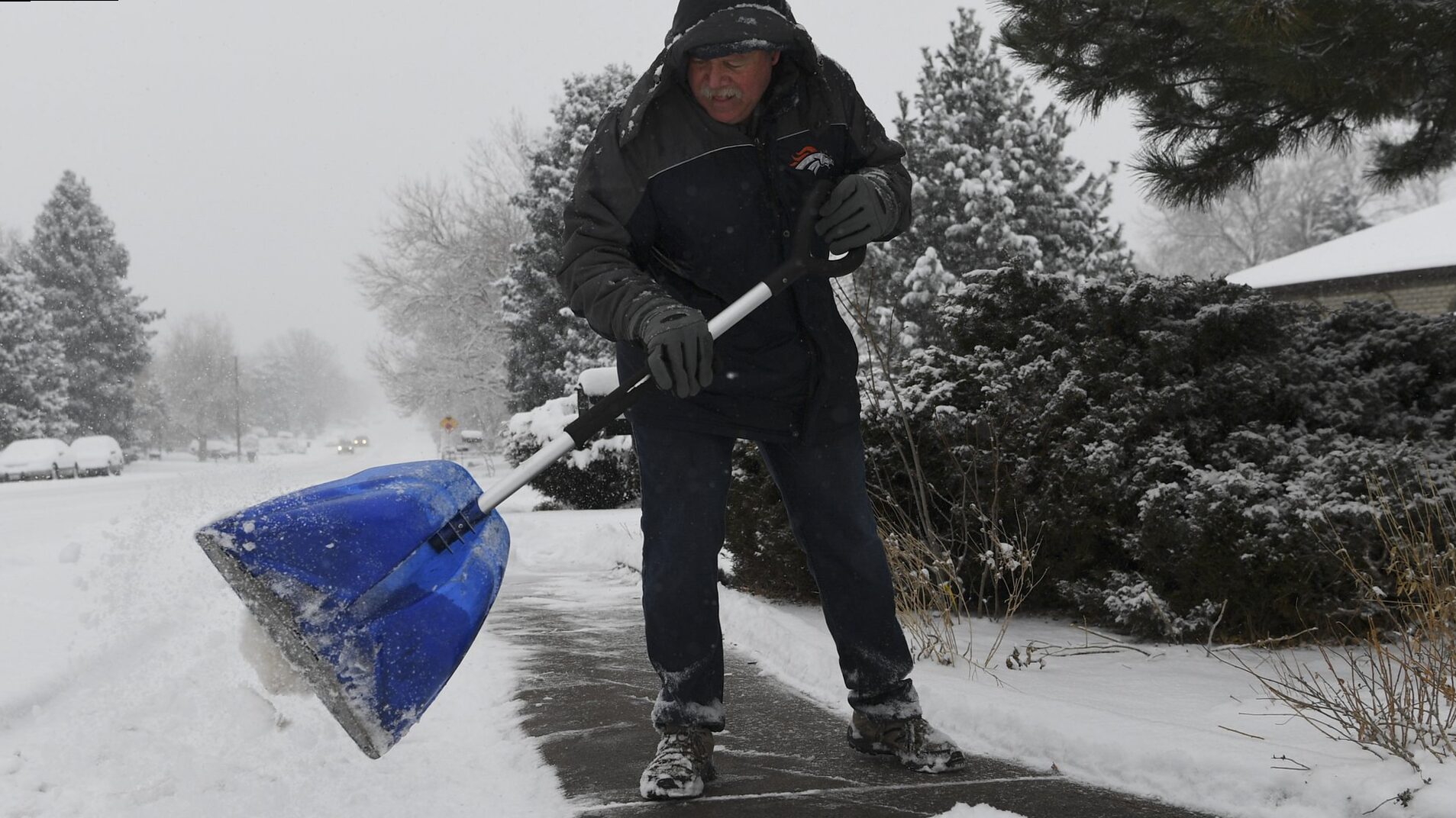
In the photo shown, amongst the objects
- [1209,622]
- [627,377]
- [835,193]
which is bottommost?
[1209,622]

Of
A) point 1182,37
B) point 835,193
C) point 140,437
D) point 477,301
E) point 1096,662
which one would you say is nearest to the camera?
point 835,193

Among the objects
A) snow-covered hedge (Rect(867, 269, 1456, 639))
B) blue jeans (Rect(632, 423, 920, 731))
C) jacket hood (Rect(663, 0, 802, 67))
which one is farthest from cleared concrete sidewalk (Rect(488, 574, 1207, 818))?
jacket hood (Rect(663, 0, 802, 67))

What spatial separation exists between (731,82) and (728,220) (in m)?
0.32

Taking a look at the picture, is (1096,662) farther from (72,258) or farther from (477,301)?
(72,258)

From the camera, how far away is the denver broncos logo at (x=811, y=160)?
2.66 m

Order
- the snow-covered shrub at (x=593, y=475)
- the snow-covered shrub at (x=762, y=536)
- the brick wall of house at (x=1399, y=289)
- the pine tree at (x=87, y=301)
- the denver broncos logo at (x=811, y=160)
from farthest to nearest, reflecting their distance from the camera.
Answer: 1. the pine tree at (x=87, y=301)
2. the brick wall of house at (x=1399, y=289)
3. the snow-covered shrub at (x=593, y=475)
4. the snow-covered shrub at (x=762, y=536)
5. the denver broncos logo at (x=811, y=160)

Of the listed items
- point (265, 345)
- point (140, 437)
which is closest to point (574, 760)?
point (140, 437)

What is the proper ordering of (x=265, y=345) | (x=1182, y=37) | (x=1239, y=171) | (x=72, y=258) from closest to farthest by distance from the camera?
(x=1182, y=37), (x=1239, y=171), (x=72, y=258), (x=265, y=345)

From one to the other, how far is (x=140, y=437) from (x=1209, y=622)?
5021 centimetres

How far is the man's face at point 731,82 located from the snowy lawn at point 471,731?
159 cm

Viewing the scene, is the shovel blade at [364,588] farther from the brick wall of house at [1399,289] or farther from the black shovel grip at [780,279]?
the brick wall of house at [1399,289]

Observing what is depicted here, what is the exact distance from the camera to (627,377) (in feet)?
8.64

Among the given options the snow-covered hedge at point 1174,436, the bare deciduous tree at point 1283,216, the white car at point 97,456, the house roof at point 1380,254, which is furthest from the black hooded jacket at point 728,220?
the bare deciduous tree at point 1283,216

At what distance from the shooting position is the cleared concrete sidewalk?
2.35 meters
